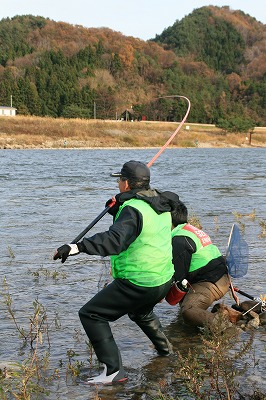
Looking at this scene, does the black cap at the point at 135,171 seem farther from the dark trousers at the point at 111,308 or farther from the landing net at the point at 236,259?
the landing net at the point at 236,259

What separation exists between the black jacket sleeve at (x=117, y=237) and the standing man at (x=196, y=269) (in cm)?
166

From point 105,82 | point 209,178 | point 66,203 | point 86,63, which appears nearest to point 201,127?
point 105,82

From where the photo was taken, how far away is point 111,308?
538 centimetres

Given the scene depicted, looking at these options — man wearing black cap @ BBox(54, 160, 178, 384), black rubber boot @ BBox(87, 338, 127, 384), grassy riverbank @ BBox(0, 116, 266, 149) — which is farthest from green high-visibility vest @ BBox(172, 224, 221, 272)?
grassy riverbank @ BBox(0, 116, 266, 149)

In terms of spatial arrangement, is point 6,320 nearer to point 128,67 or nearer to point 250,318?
point 250,318

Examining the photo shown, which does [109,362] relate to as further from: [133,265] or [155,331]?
[133,265]

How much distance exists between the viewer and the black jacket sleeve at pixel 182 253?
22.3ft

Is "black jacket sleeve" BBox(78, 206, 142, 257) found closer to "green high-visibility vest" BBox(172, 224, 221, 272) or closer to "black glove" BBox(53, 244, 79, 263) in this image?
"black glove" BBox(53, 244, 79, 263)

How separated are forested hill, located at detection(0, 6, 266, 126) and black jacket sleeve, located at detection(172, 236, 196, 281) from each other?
337 feet

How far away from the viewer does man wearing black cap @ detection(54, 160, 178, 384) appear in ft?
17.1

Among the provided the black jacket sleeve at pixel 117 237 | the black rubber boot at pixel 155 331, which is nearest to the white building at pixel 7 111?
the black rubber boot at pixel 155 331

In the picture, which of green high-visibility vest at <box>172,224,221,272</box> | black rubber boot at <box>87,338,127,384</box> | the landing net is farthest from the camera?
the landing net

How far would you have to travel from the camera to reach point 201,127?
116562mm

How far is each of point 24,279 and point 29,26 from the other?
194 metres
